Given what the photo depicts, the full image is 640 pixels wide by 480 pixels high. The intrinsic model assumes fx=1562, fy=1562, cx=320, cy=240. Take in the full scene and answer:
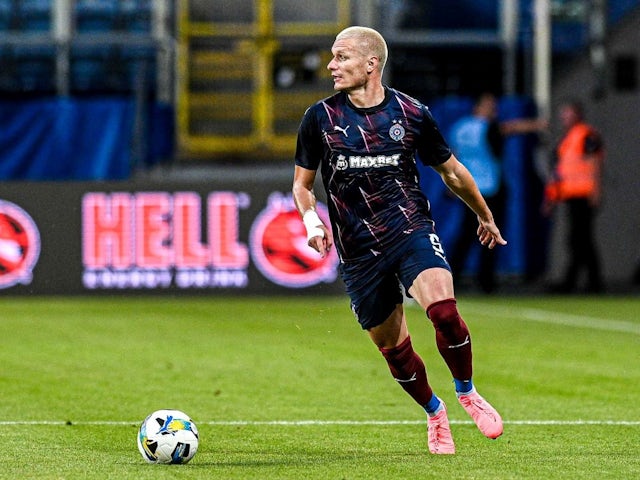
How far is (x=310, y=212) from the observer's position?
6543 millimetres

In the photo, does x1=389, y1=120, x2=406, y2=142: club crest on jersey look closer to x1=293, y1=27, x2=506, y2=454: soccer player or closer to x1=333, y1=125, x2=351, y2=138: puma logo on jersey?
x1=293, y1=27, x2=506, y2=454: soccer player

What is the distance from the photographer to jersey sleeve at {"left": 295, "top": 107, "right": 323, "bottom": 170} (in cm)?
668

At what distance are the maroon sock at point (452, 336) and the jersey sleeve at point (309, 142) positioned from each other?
33.5 inches

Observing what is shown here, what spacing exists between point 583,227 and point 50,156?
6407 mm

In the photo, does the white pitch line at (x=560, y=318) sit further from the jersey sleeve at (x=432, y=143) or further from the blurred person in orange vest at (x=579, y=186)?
the jersey sleeve at (x=432, y=143)

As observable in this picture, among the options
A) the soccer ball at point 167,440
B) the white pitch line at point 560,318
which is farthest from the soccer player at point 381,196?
the white pitch line at point 560,318

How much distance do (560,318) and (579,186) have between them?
379 cm

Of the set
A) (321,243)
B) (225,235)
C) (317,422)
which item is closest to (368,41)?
(321,243)

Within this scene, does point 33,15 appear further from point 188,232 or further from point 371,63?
point 371,63

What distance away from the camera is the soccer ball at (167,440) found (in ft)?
20.3

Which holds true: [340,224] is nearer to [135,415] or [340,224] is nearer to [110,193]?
[135,415]

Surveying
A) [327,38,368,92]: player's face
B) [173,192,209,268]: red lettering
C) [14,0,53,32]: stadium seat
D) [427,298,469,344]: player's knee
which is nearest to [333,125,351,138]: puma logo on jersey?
[327,38,368,92]: player's face

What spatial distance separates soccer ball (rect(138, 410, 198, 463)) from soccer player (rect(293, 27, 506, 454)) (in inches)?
36.2

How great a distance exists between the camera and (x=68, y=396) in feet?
28.4
